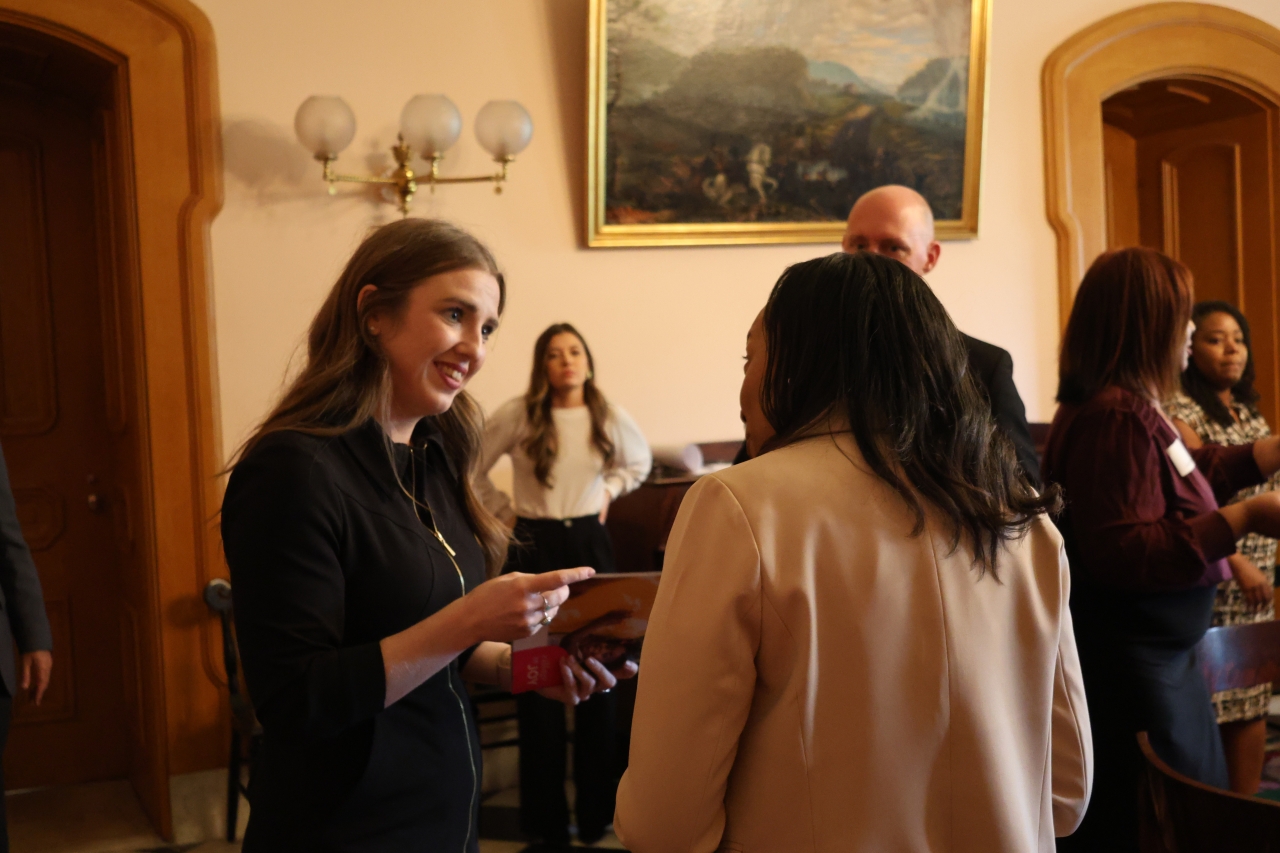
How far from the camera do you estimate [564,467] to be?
4551 mm

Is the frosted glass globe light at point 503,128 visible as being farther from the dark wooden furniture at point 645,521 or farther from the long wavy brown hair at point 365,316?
the long wavy brown hair at point 365,316

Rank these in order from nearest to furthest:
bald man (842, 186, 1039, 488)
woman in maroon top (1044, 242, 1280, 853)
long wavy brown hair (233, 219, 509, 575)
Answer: long wavy brown hair (233, 219, 509, 575) → woman in maroon top (1044, 242, 1280, 853) → bald man (842, 186, 1039, 488)

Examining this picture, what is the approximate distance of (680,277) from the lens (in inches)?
203

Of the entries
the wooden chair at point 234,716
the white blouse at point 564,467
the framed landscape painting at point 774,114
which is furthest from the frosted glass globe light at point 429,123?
the wooden chair at point 234,716

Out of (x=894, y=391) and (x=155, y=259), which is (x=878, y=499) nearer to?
(x=894, y=391)

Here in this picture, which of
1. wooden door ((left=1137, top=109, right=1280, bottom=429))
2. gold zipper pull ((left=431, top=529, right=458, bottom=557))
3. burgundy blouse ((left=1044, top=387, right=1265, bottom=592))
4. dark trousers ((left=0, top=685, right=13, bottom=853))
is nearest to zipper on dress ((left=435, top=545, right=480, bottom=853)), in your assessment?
gold zipper pull ((left=431, top=529, right=458, bottom=557))

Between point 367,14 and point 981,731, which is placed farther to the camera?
point 367,14

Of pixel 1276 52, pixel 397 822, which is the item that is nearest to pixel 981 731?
pixel 397 822

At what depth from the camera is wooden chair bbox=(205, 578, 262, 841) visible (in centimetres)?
406

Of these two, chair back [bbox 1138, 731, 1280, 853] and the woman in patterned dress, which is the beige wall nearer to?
the woman in patterned dress

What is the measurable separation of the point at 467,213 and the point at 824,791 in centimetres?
396

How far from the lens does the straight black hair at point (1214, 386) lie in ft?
14.0

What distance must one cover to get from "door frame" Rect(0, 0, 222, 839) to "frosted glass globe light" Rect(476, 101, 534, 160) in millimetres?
1071

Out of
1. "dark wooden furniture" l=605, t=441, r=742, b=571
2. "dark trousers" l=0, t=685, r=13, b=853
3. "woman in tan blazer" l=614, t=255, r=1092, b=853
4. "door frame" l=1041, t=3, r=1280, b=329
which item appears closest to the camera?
"woman in tan blazer" l=614, t=255, r=1092, b=853
